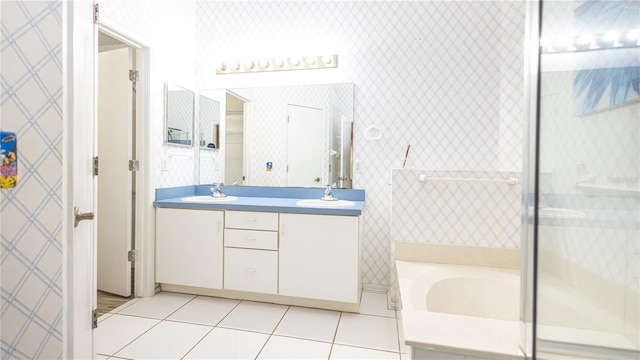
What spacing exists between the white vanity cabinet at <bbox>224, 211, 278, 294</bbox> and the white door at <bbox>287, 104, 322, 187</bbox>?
0.61 meters

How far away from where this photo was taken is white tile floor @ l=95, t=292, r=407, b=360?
1.77 metres

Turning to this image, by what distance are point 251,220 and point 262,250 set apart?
24 centimetres

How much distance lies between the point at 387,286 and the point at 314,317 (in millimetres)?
790

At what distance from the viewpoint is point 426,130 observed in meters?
2.64

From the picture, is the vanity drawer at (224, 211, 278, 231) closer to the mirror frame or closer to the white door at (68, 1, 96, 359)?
the mirror frame

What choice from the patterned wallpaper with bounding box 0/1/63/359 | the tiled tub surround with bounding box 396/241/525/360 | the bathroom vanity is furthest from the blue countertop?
the patterned wallpaper with bounding box 0/1/63/359

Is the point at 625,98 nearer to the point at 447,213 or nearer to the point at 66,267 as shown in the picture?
the point at 447,213

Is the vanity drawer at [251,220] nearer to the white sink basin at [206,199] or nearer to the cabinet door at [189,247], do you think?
the cabinet door at [189,247]

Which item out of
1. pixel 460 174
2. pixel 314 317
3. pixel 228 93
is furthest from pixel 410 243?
pixel 228 93

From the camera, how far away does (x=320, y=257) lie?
2.26m

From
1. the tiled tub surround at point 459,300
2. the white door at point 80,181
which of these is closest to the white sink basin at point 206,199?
the white door at point 80,181

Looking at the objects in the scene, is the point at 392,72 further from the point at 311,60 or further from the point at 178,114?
the point at 178,114

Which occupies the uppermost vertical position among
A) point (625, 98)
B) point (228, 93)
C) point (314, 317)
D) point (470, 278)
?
point (228, 93)

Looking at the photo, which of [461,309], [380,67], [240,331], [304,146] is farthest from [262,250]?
[380,67]
